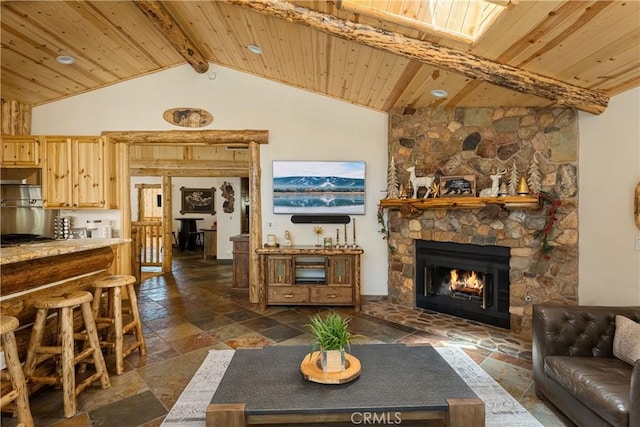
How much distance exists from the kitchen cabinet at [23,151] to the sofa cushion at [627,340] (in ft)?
20.9

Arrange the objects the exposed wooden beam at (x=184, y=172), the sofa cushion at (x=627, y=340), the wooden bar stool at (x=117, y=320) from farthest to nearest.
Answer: the exposed wooden beam at (x=184, y=172)
the wooden bar stool at (x=117, y=320)
the sofa cushion at (x=627, y=340)

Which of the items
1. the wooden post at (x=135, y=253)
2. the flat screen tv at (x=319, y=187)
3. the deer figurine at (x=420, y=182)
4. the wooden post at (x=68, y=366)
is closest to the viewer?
the wooden post at (x=68, y=366)

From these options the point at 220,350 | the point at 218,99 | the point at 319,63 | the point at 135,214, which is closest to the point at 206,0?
the point at 319,63

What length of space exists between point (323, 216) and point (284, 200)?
2.04ft

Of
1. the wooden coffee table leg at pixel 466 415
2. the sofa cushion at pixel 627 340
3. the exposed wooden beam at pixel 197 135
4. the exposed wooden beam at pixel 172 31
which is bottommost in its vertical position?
the wooden coffee table leg at pixel 466 415

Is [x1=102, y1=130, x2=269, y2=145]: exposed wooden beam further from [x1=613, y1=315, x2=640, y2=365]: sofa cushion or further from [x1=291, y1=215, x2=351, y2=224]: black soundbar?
[x1=613, y1=315, x2=640, y2=365]: sofa cushion

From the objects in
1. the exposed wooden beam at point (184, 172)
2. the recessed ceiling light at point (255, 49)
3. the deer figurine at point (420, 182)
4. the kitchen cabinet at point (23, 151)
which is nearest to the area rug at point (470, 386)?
the deer figurine at point (420, 182)

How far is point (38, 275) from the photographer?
7.63 ft

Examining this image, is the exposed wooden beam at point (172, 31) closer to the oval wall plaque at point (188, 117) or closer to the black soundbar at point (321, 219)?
the oval wall plaque at point (188, 117)

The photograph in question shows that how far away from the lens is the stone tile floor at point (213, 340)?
2.15 m

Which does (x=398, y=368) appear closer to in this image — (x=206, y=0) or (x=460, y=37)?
(x=460, y=37)

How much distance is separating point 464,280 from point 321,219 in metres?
2.09

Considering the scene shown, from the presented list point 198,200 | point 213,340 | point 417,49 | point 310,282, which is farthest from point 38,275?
point 198,200

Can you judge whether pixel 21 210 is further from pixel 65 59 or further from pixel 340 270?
pixel 340 270
